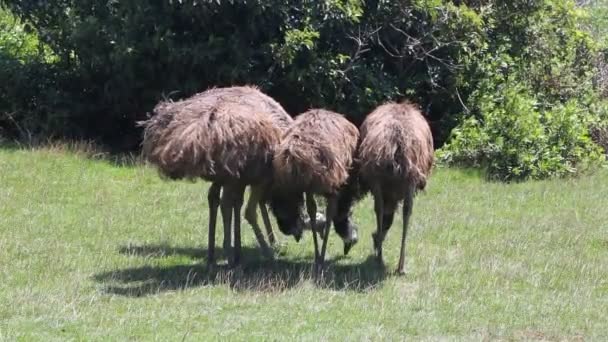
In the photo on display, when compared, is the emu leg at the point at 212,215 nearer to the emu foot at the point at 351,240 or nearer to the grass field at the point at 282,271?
the grass field at the point at 282,271

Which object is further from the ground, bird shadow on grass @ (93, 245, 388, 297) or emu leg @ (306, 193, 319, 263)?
emu leg @ (306, 193, 319, 263)

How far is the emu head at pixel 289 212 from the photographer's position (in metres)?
11.5

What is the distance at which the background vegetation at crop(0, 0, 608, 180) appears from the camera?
54.1 ft

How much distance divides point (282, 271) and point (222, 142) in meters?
1.55

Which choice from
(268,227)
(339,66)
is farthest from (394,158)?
(339,66)

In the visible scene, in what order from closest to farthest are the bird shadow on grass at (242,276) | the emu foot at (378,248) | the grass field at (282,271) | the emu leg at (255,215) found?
1. the grass field at (282,271)
2. the bird shadow on grass at (242,276)
3. the emu foot at (378,248)
4. the emu leg at (255,215)

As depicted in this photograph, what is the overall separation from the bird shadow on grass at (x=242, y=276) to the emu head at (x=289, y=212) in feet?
1.04

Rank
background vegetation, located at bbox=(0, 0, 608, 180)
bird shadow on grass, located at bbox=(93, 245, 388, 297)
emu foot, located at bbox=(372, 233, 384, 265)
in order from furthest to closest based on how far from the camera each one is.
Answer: background vegetation, located at bbox=(0, 0, 608, 180) < emu foot, located at bbox=(372, 233, 384, 265) < bird shadow on grass, located at bbox=(93, 245, 388, 297)

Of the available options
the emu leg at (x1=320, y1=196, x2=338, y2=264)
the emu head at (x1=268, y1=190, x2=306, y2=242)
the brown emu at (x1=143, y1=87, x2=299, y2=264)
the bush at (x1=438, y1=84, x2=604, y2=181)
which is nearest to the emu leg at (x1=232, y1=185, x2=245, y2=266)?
the brown emu at (x1=143, y1=87, x2=299, y2=264)

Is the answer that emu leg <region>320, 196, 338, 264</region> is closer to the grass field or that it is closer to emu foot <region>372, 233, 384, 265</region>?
the grass field

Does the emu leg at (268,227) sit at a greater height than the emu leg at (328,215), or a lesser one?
lesser

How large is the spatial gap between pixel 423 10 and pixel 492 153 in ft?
7.77

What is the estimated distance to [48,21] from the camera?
18.1 meters

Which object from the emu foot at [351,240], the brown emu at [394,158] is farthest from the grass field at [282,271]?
the brown emu at [394,158]
